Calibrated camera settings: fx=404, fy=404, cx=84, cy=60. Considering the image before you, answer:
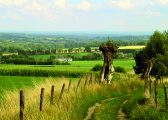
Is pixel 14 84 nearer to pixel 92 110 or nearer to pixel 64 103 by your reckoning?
pixel 92 110

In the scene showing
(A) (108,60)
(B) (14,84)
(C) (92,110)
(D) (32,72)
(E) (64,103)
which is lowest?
(D) (32,72)

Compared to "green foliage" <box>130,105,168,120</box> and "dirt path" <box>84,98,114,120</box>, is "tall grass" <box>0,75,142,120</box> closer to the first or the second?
"dirt path" <box>84,98,114,120</box>

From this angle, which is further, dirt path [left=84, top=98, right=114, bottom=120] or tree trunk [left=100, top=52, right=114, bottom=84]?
tree trunk [left=100, top=52, right=114, bottom=84]

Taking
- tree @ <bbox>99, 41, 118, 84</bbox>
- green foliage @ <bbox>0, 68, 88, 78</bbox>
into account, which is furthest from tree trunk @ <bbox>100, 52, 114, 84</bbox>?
green foliage @ <bbox>0, 68, 88, 78</bbox>

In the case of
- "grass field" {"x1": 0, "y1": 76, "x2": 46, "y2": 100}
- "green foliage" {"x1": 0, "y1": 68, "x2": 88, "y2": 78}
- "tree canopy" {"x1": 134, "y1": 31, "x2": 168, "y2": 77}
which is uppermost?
"tree canopy" {"x1": 134, "y1": 31, "x2": 168, "y2": 77}

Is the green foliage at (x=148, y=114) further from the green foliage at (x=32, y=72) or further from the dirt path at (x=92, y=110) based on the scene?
Result: the green foliage at (x=32, y=72)

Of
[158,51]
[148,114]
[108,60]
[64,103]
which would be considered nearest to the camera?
[148,114]

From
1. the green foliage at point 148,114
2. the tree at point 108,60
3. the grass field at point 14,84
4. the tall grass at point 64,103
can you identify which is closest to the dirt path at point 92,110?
the tall grass at point 64,103

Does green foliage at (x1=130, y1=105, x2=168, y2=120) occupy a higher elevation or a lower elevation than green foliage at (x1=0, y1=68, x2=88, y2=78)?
higher

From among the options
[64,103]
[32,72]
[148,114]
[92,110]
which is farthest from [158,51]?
[148,114]

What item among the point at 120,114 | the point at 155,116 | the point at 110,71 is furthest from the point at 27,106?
the point at 110,71

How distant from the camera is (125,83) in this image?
30.0m

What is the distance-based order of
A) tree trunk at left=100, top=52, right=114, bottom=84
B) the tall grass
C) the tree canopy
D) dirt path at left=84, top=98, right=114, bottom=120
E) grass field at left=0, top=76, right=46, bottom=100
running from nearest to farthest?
the tall grass
dirt path at left=84, top=98, right=114, bottom=120
grass field at left=0, top=76, right=46, bottom=100
tree trunk at left=100, top=52, right=114, bottom=84
the tree canopy

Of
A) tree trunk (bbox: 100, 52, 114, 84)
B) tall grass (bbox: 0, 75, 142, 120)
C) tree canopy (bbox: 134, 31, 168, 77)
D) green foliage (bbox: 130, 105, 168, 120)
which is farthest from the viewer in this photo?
tree canopy (bbox: 134, 31, 168, 77)
